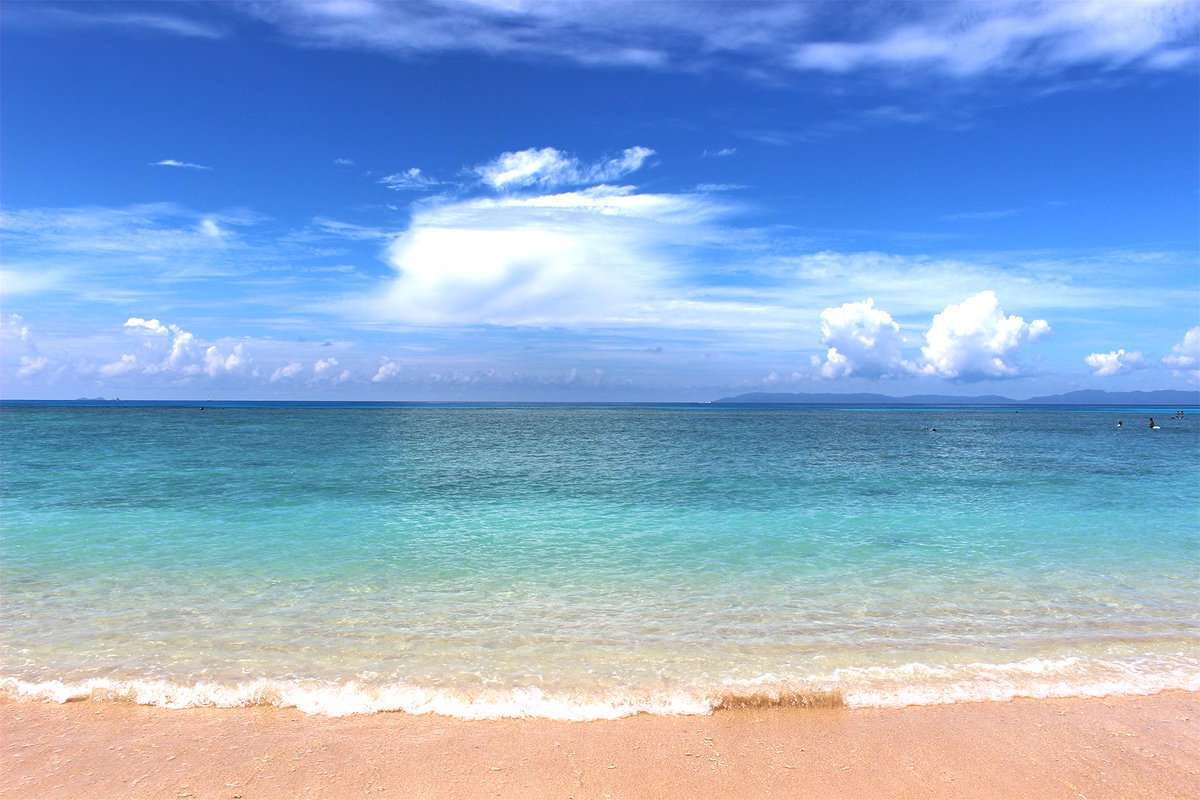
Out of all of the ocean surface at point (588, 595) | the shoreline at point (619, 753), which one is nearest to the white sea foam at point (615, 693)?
the ocean surface at point (588, 595)

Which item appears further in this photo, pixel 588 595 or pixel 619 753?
pixel 588 595

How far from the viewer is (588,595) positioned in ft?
35.3

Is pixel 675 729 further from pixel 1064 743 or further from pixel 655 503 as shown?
pixel 655 503

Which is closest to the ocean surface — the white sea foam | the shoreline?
the white sea foam

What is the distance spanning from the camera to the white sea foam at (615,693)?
273 inches

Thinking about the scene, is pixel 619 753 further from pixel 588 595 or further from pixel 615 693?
pixel 588 595

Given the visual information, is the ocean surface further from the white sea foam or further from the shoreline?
the shoreline

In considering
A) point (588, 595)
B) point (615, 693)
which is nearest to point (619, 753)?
point (615, 693)

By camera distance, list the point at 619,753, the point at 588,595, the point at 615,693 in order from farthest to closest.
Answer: the point at 588,595
the point at 615,693
the point at 619,753

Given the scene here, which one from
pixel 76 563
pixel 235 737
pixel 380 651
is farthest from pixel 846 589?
pixel 76 563

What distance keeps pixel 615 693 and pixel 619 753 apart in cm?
113

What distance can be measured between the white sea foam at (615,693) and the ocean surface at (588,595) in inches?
1.3

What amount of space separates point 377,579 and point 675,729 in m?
7.28

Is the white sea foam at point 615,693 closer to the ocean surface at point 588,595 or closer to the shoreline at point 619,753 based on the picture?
the ocean surface at point 588,595
